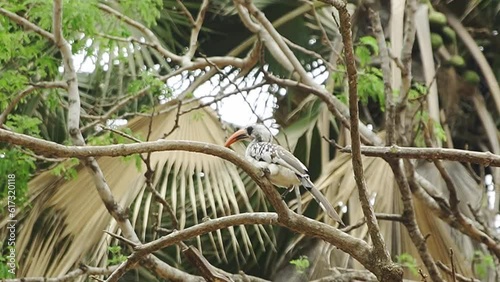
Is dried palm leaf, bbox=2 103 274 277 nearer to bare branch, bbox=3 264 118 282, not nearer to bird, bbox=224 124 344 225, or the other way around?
bare branch, bbox=3 264 118 282

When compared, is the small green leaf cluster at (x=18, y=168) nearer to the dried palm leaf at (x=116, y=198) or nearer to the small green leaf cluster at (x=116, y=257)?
the dried palm leaf at (x=116, y=198)

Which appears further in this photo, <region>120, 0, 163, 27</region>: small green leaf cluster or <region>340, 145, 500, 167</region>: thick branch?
<region>120, 0, 163, 27</region>: small green leaf cluster

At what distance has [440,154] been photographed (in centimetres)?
368

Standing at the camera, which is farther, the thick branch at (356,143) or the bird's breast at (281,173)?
the bird's breast at (281,173)

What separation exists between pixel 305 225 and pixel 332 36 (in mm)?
4358

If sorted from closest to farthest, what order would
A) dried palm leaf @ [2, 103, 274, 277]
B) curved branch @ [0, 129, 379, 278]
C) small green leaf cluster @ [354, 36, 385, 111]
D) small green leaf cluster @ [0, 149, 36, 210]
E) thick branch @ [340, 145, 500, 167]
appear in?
curved branch @ [0, 129, 379, 278] → thick branch @ [340, 145, 500, 167] → small green leaf cluster @ [0, 149, 36, 210] → dried palm leaf @ [2, 103, 274, 277] → small green leaf cluster @ [354, 36, 385, 111]

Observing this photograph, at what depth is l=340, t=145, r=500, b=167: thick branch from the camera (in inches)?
142

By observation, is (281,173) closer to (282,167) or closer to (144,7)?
(282,167)

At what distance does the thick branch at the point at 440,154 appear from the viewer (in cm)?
362

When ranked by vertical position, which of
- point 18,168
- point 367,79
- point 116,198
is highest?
point 367,79

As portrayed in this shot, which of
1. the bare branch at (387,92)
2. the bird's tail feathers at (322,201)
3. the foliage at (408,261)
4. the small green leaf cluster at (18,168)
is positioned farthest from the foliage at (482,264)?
the small green leaf cluster at (18,168)

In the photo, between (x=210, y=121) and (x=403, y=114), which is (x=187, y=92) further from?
(x=403, y=114)

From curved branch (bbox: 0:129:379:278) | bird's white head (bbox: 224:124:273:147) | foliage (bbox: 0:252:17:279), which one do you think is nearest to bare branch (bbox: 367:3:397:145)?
bird's white head (bbox: 224:124:273:147)

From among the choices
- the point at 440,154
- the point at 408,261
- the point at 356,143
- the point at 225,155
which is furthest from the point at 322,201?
the point at 408,261
